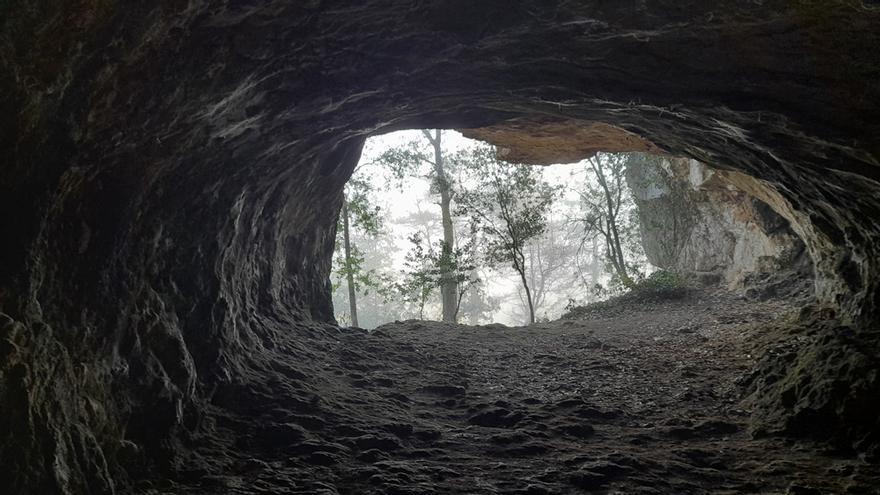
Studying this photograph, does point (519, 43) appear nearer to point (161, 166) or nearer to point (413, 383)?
point (161, 166)

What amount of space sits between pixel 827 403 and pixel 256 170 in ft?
25.0

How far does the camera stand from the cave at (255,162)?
3832 mm

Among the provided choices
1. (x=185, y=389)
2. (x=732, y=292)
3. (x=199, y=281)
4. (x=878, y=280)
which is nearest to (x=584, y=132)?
(x=732, y=292)

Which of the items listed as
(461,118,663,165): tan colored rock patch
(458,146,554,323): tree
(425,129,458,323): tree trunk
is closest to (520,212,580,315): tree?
(425,129,458,323): tree trunk

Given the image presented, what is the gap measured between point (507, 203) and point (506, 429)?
48.8 feet

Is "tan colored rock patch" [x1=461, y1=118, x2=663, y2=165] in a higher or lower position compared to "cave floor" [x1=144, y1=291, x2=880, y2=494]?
higher

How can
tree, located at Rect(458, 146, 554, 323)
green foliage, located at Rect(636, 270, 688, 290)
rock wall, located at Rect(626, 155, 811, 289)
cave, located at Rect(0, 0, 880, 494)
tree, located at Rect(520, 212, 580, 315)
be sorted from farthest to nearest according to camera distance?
tree, located at Rect(520, 212, 580, 315) → tree, located at Rect(458, 146, 554, 323) → green foliage, located at Rect(636, 270, 688, 290) → rock wall, located at Rect(626, 155, 811, 289) → cave, located at Rect(0, 0, 880, 494)

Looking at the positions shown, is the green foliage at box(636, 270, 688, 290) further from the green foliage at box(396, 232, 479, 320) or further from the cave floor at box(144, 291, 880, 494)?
the cave floor at box(144, 291, 880, 494)

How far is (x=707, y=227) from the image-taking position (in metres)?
19.9

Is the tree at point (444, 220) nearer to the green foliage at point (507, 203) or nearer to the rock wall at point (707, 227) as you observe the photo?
the green foliage at point (507, 203)

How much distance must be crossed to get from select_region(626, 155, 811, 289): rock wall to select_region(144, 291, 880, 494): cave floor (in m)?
5.53

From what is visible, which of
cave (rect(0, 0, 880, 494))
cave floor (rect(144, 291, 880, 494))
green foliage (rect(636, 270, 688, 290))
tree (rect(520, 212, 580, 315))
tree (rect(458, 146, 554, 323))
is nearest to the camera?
cave (rect(0, 0, 880, 494))

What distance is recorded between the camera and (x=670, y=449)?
222 inches

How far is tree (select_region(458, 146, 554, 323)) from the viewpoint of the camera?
20312 millimetres
